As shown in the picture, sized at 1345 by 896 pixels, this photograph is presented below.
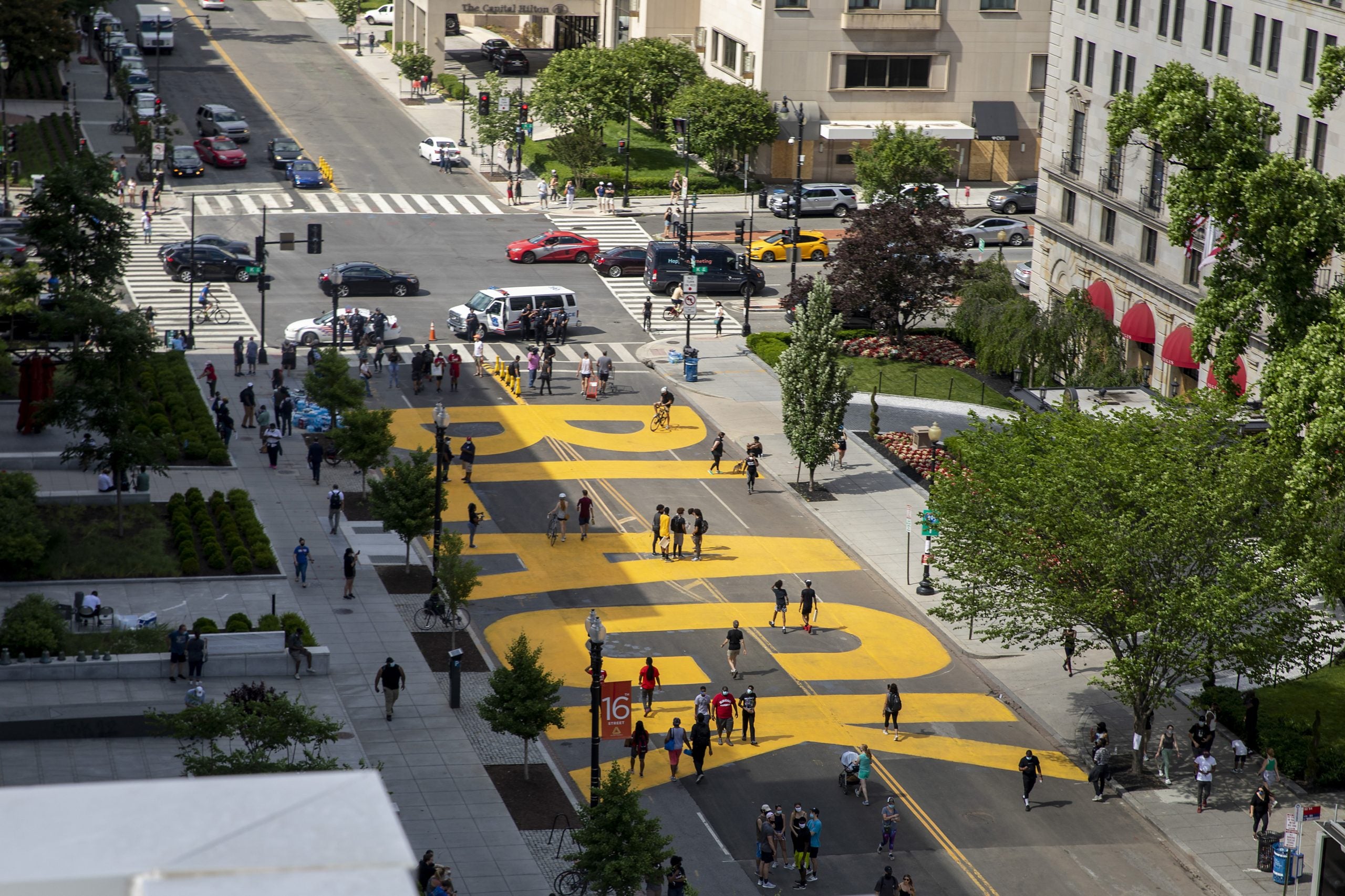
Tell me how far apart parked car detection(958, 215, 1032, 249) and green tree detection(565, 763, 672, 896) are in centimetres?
5886

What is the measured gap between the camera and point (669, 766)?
109 ft

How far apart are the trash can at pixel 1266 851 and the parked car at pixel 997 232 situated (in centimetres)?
5355

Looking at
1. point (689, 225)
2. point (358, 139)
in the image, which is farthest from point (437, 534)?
point (358, 139)

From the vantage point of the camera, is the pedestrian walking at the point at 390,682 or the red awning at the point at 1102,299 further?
the red awning at the point at 1102,299

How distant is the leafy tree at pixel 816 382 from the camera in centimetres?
4800

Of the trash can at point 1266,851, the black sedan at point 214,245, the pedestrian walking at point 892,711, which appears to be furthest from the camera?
the black sedan at point 214,245

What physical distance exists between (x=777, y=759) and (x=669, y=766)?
228cm

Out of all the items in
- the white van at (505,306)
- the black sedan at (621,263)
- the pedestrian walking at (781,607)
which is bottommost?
the pedestrian walking at (781,607)

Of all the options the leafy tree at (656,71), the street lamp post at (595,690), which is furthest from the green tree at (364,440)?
the leafy tree at (656,71)

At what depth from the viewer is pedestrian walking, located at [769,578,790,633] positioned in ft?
130

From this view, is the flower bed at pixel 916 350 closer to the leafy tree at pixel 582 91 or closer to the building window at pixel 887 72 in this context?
the leafy tree at pixel 582 91

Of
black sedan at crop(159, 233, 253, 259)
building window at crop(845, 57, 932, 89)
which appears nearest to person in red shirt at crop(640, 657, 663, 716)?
black sedan at crop(159, 233, 253, 259)

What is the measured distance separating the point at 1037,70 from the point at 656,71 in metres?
21.7

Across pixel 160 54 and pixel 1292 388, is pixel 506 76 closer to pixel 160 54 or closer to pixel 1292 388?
pixel 160 54
